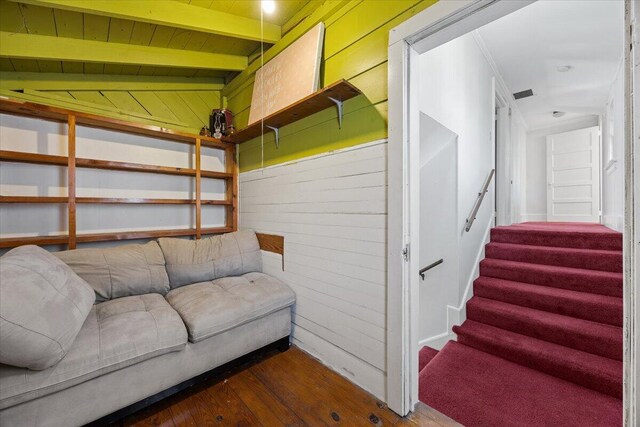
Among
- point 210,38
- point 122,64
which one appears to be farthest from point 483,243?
point 122,64

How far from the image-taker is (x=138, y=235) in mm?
2381

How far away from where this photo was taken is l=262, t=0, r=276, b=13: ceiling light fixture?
1886 millimetres

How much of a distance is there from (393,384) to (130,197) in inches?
102

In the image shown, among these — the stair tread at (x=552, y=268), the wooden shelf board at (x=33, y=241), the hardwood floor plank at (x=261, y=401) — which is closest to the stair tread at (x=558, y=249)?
the stair tread at (x=552, y=268)

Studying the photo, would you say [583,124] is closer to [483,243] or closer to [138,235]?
[483,243]

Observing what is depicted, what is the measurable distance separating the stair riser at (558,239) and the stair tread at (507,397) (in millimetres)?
1711

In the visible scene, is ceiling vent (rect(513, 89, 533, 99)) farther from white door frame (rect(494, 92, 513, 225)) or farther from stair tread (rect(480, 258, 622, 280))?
stair tread (rect(480, 258, 622, 280))

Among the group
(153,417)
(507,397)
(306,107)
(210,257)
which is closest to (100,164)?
(210,257)

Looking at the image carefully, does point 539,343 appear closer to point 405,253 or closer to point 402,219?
point 405,253

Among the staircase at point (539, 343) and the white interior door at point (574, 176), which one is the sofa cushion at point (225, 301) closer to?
the staircase at point (539, 343)

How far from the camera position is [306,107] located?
1867mm

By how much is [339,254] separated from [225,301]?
0.80 m

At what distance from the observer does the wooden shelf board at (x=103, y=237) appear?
6.24ft

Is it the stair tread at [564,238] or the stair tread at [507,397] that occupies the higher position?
the stair tread at [564,238]
